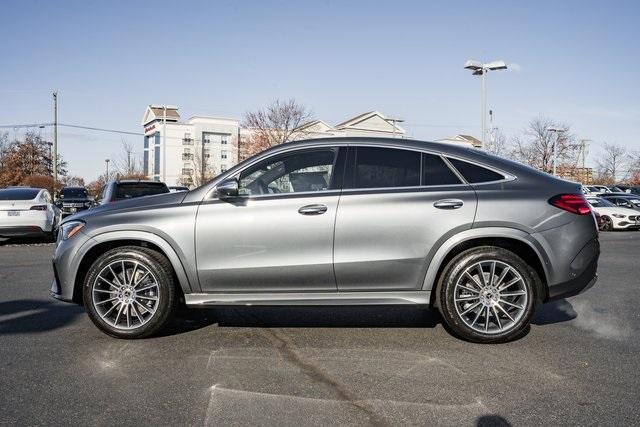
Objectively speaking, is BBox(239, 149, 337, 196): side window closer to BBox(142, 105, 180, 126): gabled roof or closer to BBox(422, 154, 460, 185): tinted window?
BBox(422, 154, 460, 185): tinted window

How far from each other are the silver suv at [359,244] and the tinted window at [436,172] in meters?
0.01

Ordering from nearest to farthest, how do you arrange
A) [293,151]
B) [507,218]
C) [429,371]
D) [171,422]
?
1. [171,422]
2. [429,371]
3. [507,218]
4. [293,151]

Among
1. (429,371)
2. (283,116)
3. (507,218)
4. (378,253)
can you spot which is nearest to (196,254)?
(378,253)

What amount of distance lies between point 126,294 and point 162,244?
1.84ft

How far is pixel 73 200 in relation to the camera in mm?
23984

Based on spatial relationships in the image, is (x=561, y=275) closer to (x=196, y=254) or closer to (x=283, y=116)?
(x=196, y=254)

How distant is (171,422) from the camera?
306cm

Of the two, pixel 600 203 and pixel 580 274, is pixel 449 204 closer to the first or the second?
pixel 580 274

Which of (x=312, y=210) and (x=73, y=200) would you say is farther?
(x=73, y=200)

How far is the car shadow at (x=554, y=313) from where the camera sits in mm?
5451

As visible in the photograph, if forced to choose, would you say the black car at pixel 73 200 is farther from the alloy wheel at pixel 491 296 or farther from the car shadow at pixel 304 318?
the alloy wheel at pixel 491 296

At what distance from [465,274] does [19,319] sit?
4329 millimetres

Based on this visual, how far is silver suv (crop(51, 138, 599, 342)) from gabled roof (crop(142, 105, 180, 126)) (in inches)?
3517

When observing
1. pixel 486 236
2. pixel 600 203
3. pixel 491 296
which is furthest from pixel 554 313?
pixel 600 203
